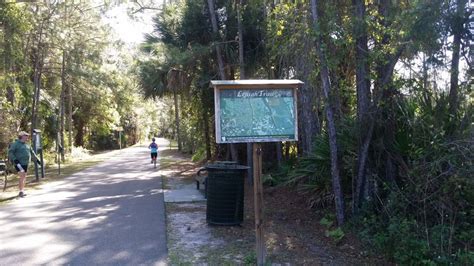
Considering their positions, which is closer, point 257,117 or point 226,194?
point 257,117

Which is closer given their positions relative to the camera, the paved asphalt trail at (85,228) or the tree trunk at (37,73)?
the paved asphalt trail at (85,228)

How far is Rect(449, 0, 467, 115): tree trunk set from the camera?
606 cm

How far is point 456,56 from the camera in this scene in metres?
6.44

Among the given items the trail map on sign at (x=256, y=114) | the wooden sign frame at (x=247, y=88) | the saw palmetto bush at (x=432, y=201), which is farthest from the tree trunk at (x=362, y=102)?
the trail map on sign at (x=256, y=114)

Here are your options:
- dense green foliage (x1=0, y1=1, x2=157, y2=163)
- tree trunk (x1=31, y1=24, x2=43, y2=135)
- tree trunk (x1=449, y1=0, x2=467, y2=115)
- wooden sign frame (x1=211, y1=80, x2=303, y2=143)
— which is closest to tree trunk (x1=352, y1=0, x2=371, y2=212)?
tree trunk (x1=449, y1=0, x2=467, y2=115)

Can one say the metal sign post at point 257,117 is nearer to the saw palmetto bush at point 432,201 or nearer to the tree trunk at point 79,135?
the saw palmetto bush at point 432,201

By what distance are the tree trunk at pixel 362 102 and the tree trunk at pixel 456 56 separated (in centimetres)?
116

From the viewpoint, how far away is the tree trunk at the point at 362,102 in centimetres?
726

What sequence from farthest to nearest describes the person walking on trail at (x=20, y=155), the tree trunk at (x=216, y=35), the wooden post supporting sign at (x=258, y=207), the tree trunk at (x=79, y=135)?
the tree trunk at (x=79, y=135) < the tree trunk at (x=216, y=35) < the person walking on trail at (x=20, y=155) < the wooden post supporting sign at (x=258, y=207)

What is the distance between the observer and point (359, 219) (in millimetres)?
7332

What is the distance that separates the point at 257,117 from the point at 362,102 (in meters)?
2.25

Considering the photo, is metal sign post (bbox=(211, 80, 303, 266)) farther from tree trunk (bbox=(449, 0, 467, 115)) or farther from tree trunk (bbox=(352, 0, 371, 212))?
tree trunk (bbox=(449, 0, 467, 115))

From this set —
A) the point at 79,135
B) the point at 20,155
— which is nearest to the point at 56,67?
the point at 20,155

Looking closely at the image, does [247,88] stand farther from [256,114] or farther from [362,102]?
[362,102]
